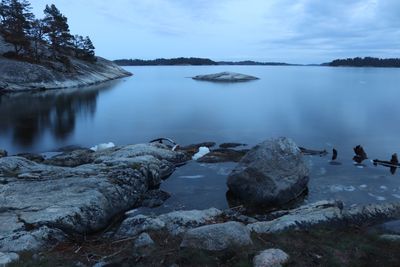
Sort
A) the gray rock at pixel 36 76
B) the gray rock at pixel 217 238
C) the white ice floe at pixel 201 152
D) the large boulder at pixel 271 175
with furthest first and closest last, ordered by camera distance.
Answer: the gray rock at pixel 36 76
the white ice floe at pixel 201 152
the large boulder at pixel 271 175
the gray rock at pixel 217 238

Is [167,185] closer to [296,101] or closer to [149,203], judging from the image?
[149,203]

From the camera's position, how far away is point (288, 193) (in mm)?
17875

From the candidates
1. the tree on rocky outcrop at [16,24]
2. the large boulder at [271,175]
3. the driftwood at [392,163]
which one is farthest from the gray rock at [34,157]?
the tree on rocky outcrop at [16,24]

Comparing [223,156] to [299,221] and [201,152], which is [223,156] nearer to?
[201,152]

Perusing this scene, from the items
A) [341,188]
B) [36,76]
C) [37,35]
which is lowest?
[341,188]

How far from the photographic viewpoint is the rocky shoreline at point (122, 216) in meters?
9.69

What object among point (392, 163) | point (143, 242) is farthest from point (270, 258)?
point (392, 163)

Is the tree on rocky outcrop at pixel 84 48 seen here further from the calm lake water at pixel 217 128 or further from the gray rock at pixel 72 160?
the gray rock at pixel 72 160

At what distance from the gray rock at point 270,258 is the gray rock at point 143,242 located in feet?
10.1

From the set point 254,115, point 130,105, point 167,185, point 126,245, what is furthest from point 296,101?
point 126,245

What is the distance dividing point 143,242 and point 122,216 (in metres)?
5.63

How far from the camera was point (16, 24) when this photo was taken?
8450 centimetres

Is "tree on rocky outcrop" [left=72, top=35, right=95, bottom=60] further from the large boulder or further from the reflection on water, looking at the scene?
the large boulder

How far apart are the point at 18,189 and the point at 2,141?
20.5 metres
